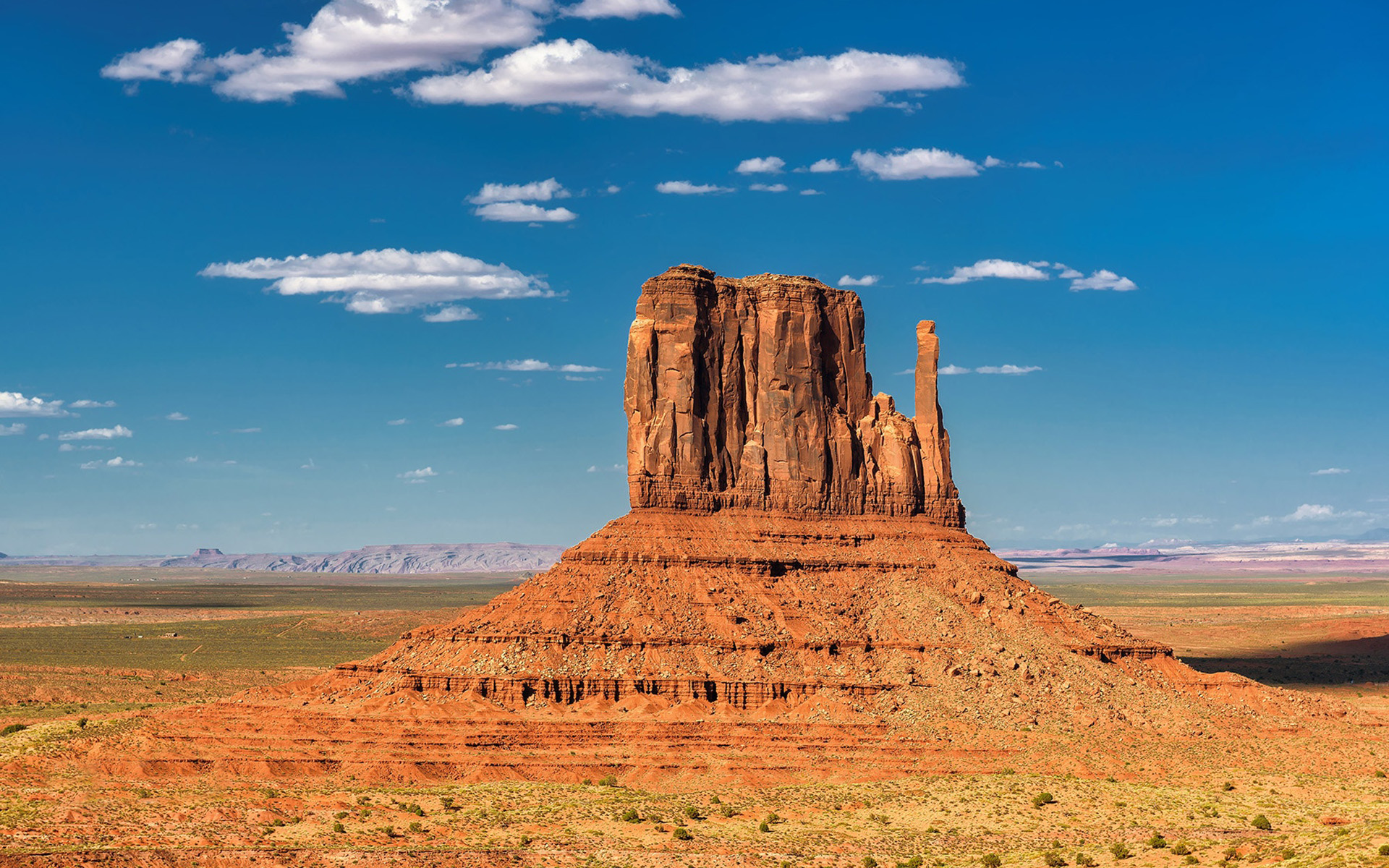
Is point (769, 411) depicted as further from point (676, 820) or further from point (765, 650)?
point (676, 820)

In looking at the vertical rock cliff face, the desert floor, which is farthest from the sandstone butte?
the desert floor

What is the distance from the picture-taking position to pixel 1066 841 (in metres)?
64.7

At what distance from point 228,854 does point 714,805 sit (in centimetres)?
2260

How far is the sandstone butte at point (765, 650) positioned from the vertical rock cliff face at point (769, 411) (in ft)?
0.47

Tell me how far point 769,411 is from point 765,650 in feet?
56.3

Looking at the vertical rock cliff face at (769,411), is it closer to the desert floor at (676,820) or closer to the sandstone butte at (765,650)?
the sandstone butte at (765,650)

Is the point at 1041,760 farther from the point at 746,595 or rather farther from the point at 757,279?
the point at 757,279

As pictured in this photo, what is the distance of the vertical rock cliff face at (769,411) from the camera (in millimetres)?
97750

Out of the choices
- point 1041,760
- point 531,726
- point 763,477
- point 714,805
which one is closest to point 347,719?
point 531,726

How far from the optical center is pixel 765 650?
88000 mm

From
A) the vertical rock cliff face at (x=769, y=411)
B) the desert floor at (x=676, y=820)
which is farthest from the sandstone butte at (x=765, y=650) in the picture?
the desert floor at (x=676, y=820)

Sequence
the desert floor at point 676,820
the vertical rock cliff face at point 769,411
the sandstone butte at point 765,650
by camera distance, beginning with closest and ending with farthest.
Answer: the desert floor at point 676,820 → the sandstone butte at point 765,650 → the vertical rock cliff face at point 769,411

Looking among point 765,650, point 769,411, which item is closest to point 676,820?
point 765,650

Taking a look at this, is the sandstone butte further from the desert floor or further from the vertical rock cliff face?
the desert floor
